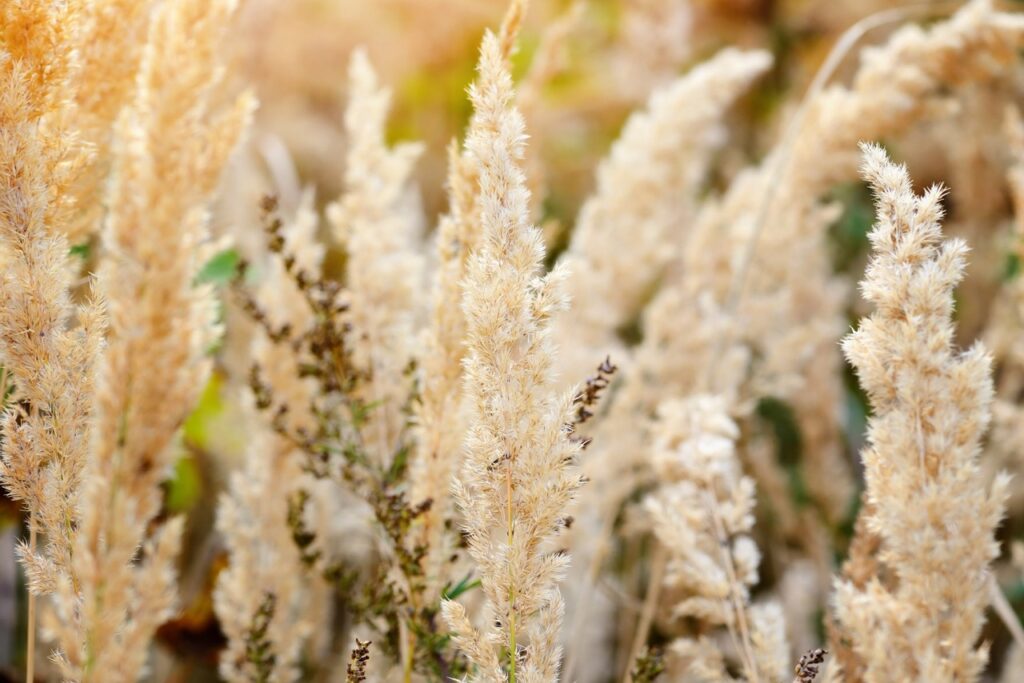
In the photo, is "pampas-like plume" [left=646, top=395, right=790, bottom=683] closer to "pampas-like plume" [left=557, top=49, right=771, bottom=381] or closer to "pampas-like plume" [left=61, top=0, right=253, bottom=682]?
"pampas-like plume" [left=557, top=49, right=771, bottom=381]

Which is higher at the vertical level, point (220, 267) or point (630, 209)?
point (630, 209)

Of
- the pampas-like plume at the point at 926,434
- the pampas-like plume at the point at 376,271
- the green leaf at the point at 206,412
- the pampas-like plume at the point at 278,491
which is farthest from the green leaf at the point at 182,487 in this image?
the pampas-like plume at the point at 926,434

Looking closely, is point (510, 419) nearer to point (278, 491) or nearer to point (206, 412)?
point (278, 491)

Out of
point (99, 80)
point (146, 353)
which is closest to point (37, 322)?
point (146, 353)

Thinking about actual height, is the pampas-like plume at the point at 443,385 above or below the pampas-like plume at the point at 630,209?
below

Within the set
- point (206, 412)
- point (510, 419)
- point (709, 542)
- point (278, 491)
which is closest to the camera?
point (510, 419)

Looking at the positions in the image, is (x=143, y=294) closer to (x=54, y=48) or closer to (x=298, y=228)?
(x=54, y=48)

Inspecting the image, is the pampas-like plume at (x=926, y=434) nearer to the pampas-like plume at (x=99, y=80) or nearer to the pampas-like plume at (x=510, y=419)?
the pampas-like plume at (x=510, y=419)
